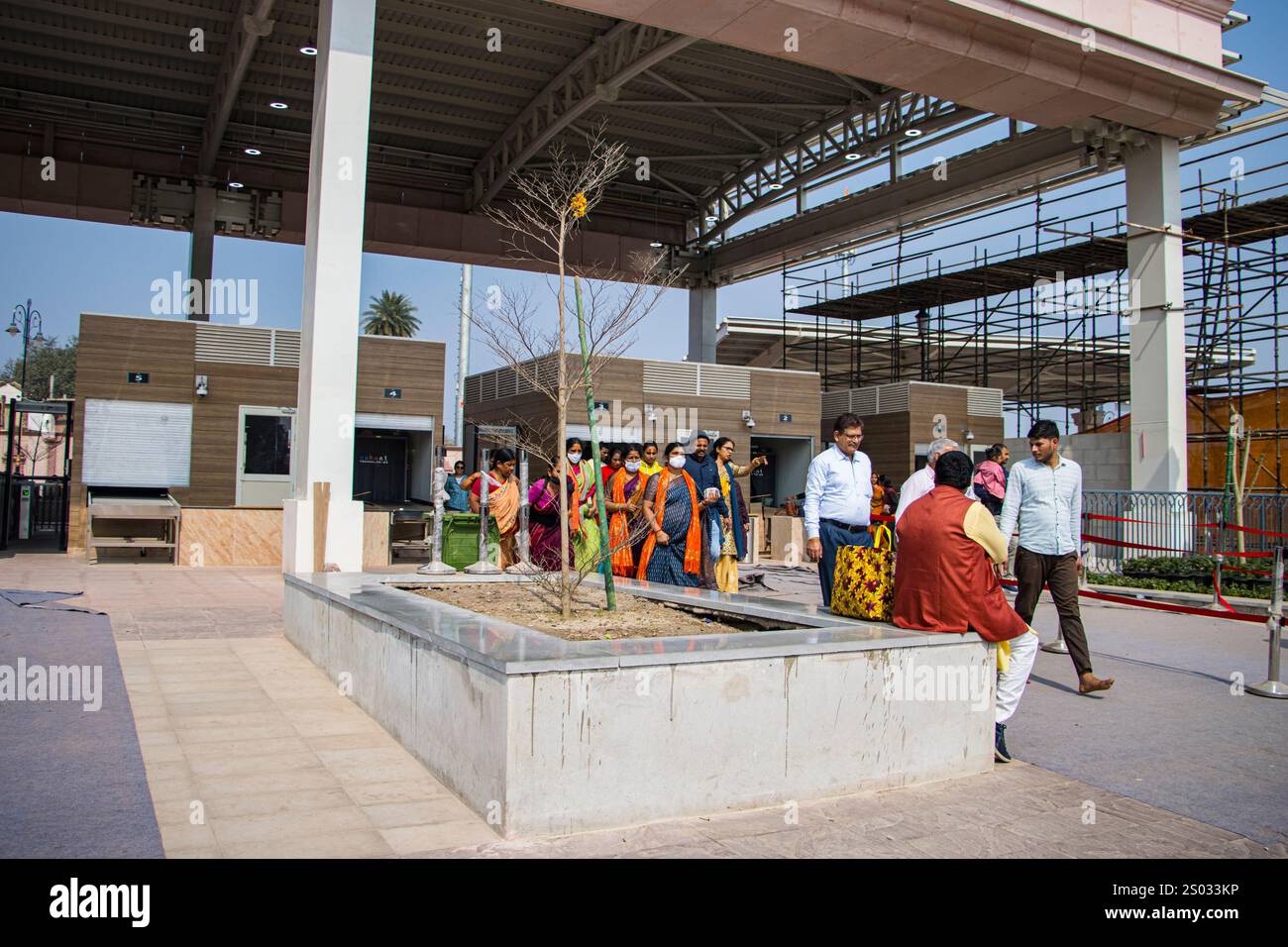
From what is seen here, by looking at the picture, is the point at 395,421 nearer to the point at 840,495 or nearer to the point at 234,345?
the point at 234,345

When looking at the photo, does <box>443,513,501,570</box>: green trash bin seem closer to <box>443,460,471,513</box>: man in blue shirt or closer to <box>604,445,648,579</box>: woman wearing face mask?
<box>604,445,648,579</box>: woman wearing face mask

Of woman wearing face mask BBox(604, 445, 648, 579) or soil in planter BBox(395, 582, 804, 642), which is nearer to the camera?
soil in planter BBox(395, 582, 804, 642)

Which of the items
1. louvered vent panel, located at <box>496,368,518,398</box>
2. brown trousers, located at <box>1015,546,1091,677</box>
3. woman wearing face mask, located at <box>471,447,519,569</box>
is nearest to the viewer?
brown trousers, located at <box>1015,546,1091,677</box>

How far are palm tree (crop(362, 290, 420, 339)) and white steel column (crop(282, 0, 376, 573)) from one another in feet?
208

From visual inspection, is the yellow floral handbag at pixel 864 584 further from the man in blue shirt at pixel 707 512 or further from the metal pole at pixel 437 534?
the metal pole at pixel 437 534

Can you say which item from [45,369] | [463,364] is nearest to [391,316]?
[45,369]

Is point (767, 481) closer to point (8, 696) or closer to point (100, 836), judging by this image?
point (8, 696)

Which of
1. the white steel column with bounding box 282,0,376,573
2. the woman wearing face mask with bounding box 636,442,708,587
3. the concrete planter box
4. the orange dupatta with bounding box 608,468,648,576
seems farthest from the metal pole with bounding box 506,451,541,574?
the concrete planter box

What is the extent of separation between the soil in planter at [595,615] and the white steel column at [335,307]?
377 cm

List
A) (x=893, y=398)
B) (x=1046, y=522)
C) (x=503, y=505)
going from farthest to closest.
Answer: (x=893, y=398)
(x=503, y=505)
(x=1046, y=522)

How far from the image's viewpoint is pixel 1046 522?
7238 mm

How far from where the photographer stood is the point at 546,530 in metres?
9.90

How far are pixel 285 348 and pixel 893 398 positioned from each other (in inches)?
574

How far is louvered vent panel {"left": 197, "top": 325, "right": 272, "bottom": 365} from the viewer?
1900cm
